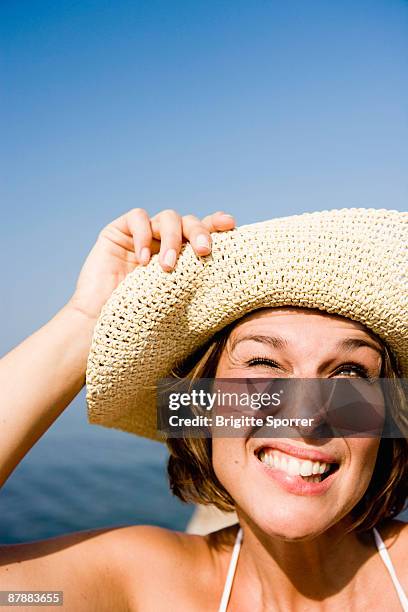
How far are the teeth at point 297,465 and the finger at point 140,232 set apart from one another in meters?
0.82

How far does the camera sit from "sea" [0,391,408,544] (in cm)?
753

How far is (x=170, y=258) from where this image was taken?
2195 mm

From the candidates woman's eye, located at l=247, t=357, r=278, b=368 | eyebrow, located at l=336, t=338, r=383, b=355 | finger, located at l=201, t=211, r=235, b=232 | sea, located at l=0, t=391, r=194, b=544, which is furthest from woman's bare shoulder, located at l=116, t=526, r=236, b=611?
sea, located at l=0, t=391, r=194, b=544

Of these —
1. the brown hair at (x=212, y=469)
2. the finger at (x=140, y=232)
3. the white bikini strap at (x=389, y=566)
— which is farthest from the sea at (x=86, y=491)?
the finger at (x=140, y=232)

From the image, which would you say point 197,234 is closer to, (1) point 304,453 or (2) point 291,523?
(1) point 304,453

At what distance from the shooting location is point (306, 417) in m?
2.24

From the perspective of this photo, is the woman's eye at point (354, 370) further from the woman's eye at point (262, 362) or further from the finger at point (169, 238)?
the finger at point (169, 238)

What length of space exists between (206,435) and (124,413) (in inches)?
13.9

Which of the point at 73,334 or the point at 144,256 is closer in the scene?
the point at 144,256

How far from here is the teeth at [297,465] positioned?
7.29 feet

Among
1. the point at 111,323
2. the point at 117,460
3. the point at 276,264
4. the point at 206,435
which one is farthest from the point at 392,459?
the point at 117,460

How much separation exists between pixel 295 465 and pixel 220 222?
2.87ft

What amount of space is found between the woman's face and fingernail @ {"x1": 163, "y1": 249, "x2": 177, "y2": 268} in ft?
1.19

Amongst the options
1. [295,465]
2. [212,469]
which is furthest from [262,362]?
[212,469]
